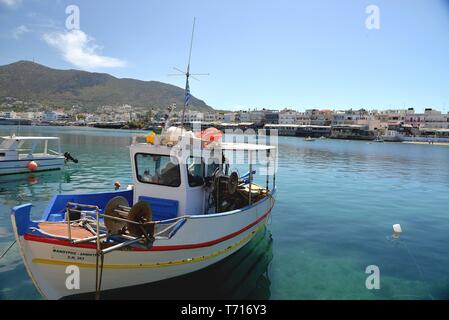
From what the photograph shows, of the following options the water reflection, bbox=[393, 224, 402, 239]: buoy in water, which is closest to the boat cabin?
the water reflection

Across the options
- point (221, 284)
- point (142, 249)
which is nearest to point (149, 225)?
point (142, 249)

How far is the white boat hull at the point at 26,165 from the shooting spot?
23.6 meters

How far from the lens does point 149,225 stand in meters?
6.87

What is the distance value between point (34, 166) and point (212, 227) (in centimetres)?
2213

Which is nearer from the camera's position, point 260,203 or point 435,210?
point 260,203

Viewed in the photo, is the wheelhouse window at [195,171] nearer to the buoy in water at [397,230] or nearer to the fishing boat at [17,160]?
the buoy in water at [397,230]

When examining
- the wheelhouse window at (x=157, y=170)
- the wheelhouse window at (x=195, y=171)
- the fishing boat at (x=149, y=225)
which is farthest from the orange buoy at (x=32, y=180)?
the wheelhouse window at (x=195, y=171)

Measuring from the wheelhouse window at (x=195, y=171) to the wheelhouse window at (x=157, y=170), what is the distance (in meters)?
0.35

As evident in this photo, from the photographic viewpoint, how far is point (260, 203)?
10984 millimetres

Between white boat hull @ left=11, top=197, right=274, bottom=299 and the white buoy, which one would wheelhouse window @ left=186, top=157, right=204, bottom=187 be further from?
the white buoy

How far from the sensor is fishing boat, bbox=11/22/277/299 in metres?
6.50

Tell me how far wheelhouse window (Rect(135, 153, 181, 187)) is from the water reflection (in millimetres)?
2547
